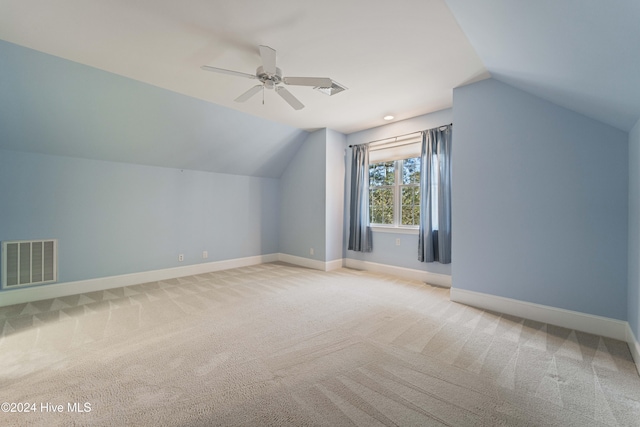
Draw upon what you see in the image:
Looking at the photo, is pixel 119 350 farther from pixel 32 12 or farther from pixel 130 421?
pixel 32 12

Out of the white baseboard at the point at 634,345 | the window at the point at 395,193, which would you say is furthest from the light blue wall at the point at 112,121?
the white baseboard at the point at 634,345

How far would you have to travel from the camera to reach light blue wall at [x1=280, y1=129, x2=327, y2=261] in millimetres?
5141

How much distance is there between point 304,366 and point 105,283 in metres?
3.60

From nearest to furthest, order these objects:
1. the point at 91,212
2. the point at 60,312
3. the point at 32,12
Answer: the point at 32,12 → the point at 60,312 → the point at 91,212

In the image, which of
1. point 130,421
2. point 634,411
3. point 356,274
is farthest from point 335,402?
point 356,274

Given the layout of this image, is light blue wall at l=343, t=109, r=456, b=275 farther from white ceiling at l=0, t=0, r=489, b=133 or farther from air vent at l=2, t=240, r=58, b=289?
air vent at l=2, t=240, r=58, b=289

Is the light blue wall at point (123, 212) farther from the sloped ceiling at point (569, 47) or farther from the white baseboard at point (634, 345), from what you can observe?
the white baseboard at point (634, 345)

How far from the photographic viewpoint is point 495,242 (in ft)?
10.1

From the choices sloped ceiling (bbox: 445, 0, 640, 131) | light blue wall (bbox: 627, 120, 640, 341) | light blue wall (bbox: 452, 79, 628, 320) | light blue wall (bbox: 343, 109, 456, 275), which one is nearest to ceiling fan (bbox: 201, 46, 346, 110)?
sloped ceiling (bbox: 445, 0, 640, 131)

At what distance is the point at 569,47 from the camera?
1.80 m

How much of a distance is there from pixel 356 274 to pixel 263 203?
8.56 ft

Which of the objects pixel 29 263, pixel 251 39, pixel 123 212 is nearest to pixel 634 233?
pixel 251 39

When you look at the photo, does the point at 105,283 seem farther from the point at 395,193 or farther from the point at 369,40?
the point at 395,193

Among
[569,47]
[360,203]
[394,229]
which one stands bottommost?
[394,229]
